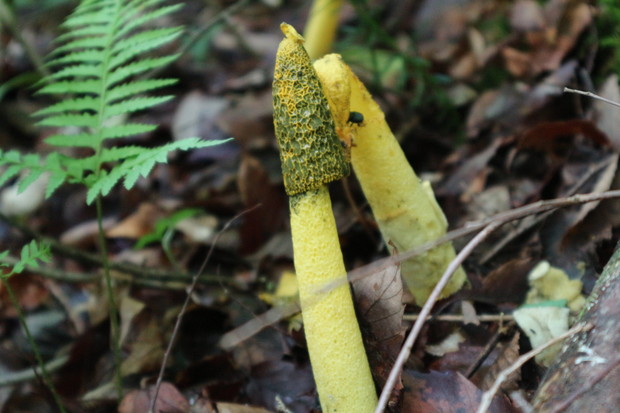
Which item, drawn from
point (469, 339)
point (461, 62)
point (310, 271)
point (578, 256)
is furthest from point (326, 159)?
point (461, 62)

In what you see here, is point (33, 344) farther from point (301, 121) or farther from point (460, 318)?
point (460, 318)

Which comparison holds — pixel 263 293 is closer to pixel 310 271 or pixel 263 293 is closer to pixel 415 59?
pixel 310 271

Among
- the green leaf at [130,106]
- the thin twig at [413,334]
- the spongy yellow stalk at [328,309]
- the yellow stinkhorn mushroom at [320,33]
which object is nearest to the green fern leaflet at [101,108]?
the green leaf at [130,106]

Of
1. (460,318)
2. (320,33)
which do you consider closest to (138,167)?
(460,318)

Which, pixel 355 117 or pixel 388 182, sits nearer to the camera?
pixel 355 117

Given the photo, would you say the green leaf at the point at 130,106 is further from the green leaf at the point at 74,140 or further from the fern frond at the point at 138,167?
the fern frond at the point at 138,167

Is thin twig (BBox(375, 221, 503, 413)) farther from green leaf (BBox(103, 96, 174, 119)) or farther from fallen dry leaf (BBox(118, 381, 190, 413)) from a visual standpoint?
green leaf (BBox(103, 96, 174, 119))
